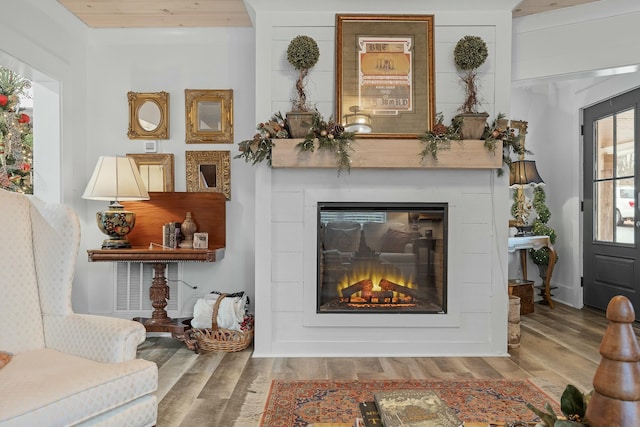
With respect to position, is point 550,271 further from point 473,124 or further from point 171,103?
point 171,103

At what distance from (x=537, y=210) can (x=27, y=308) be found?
16.9 feet

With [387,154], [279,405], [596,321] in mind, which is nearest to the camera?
[279,405]

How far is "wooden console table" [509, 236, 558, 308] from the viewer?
4922 mm

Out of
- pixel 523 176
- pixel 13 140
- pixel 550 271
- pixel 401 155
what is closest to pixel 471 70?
pixel 401 155

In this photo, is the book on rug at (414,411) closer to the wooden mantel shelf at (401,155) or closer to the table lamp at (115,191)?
the wooden mantel shelf at (401,155)

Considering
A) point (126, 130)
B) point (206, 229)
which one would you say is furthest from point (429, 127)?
point (126, 130)

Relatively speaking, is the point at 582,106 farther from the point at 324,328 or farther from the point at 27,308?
the point at 27,308

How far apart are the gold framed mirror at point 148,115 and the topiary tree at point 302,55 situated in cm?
136

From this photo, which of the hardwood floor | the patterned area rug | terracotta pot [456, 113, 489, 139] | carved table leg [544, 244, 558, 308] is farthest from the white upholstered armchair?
carved table leg [544, 244, 558, 308]

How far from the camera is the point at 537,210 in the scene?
5.46 m

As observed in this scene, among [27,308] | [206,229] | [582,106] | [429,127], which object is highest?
[582,106]

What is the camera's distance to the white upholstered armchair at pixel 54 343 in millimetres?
1527

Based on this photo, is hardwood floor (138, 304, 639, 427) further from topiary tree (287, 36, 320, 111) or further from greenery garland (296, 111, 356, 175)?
topiary tree (287, 36, 320, 111)

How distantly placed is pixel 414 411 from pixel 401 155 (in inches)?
88.0
